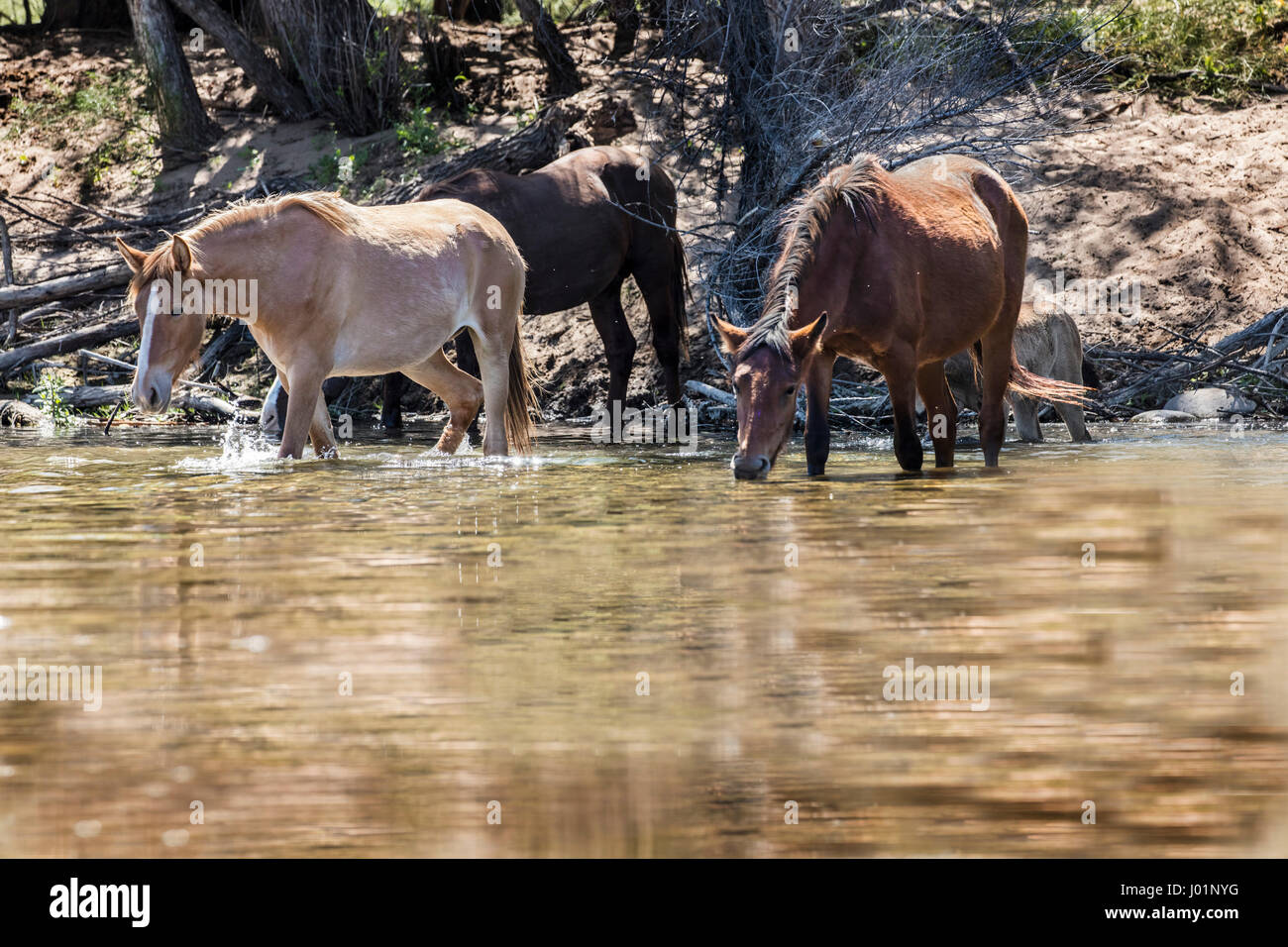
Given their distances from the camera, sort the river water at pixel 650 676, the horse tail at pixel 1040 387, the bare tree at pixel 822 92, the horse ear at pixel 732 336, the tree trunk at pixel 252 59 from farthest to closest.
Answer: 1. the tree trunk at pixel 252 59
2. the bare tree at pixel 822 92
3. the horse tail at pixel 1040 387
4. the horse ear at pixel 732 336
5. the river water at pixel 650 676

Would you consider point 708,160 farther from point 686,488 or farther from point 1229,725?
point 1229,725

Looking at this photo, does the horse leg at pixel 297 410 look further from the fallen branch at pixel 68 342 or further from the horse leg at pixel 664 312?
the fallen branch at pixel 68 342

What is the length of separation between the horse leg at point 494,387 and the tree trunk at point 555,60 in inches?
337

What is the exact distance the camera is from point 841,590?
4629 mm

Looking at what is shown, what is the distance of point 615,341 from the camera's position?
12672 mm

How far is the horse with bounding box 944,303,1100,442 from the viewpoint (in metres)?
10.4

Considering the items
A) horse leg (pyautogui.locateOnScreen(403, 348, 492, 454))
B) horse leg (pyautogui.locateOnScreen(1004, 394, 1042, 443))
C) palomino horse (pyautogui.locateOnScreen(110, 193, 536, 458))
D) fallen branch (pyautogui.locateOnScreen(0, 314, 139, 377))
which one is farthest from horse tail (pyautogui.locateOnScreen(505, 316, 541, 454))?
fallen branch (pyautogui.locateOnScreen(0, 314, 139, 377))

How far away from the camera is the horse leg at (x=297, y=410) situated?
336 inches

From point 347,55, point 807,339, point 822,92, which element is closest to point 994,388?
point 807,339

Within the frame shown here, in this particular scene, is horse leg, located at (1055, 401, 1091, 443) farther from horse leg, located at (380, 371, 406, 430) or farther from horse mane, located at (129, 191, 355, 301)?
horse leg, located at (380, 371, 406, 430)

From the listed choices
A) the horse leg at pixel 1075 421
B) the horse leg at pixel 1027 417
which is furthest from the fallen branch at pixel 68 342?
the horse leg at pixel 1075 421

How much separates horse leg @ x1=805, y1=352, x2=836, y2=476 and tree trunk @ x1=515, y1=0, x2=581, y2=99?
34.6 feet

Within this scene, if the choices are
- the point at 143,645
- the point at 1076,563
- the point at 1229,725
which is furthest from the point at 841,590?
the point at 143,645
